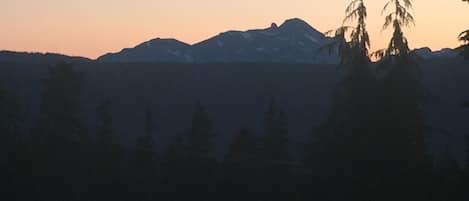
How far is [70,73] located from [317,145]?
24309 mm

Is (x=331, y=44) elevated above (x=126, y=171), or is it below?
above

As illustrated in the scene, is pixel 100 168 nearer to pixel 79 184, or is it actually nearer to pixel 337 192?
pixel 79 184

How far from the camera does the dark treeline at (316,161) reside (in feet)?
70.5

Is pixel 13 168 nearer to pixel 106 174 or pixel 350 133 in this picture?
pixel 106 174

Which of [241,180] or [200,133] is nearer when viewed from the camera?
[241,180]

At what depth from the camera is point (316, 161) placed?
22641 mm

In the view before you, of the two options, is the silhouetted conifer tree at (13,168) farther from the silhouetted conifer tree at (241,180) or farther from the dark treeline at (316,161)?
the silhouetted conifer tree at (241,180)

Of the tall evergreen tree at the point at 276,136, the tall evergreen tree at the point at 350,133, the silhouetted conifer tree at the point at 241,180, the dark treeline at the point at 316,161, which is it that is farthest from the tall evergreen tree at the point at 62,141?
the tall evergreen tree at the point at 276,136

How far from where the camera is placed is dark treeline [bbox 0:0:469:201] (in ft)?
70.5

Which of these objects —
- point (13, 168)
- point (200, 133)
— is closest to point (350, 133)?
point (13, 168)

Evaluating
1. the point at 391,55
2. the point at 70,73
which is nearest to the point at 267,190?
the point at 391,55

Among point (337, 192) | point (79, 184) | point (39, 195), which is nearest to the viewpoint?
point (337, 192)

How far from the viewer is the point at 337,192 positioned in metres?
22.1

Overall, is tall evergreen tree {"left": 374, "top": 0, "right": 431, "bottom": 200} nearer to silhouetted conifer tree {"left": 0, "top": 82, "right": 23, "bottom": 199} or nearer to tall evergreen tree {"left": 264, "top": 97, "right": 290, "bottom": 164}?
silhouetted conifer tree {"left": 0, "top": 82, "right": 23, "bottom": 199}
